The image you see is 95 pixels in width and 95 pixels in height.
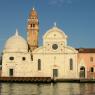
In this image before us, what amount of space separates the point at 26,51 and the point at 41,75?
5227 millimetres

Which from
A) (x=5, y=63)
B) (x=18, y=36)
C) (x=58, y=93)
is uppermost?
(x=18, y=36)

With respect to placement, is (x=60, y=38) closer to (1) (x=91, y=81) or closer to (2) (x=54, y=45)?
(2) (x=54, y=45)

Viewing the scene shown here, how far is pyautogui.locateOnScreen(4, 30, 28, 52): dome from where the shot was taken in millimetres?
80006

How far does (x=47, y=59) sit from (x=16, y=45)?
6252 millimetres

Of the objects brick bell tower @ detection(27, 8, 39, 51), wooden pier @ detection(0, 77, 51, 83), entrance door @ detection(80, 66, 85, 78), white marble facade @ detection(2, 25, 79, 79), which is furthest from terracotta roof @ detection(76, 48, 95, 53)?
brick bell tower @ detection(27, 8, 39, 51)

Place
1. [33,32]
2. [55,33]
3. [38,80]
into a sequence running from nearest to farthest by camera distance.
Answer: [38,80] < [55,33] < [33,32]

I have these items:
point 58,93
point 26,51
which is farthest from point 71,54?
point 58,93

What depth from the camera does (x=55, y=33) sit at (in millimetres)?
79250

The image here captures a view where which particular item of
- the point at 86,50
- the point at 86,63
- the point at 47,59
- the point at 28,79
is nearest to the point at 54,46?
the point at 47,59

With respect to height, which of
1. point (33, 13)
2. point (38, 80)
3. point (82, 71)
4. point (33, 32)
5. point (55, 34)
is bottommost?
point (38, 80)

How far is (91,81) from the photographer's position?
7444cm

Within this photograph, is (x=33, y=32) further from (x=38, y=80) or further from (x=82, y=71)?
(x=38, y=80)

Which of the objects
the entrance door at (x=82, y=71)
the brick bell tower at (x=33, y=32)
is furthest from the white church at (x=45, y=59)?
the brick bell tower at (x=33, y=32)

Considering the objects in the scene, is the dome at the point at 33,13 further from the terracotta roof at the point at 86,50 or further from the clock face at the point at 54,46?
the terracotta roof at the point at 86,50
